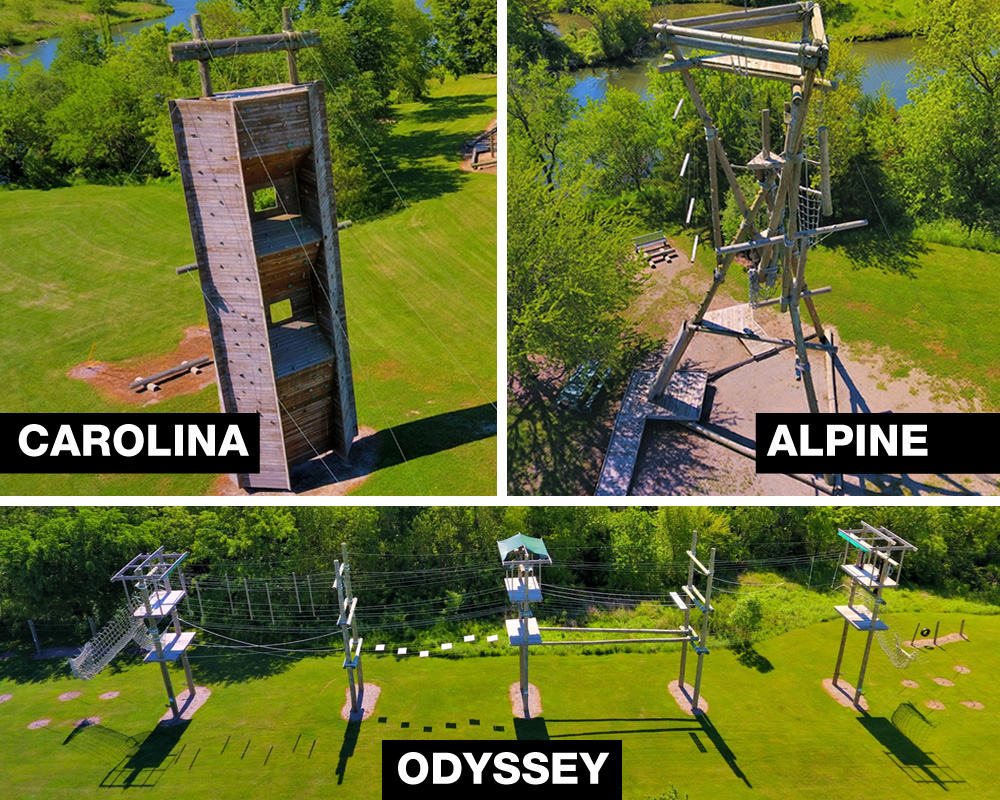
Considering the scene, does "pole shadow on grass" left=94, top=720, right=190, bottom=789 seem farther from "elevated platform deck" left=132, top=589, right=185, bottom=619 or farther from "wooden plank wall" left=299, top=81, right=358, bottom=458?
"wooden plank wall" left=299, top=81, right=358, bottom=458

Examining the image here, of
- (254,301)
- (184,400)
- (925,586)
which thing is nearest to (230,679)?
(184,400)

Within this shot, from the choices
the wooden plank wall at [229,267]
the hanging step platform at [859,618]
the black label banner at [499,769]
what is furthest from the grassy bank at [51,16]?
the hanging step platform at [859,618]

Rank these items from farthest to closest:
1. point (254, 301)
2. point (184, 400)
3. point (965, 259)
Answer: point (965, 259), point (184, 400), point (254, 301)

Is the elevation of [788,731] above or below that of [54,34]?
below

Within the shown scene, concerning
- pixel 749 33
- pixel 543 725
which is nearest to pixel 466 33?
pixel 749 33

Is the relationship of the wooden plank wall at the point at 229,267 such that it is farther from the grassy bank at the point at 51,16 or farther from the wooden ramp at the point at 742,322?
the grassy bank at the point at 51,16

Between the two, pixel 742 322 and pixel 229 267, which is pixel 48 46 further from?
pixel 742 322

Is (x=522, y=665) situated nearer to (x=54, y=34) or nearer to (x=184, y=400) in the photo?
(x=184, y=400)
